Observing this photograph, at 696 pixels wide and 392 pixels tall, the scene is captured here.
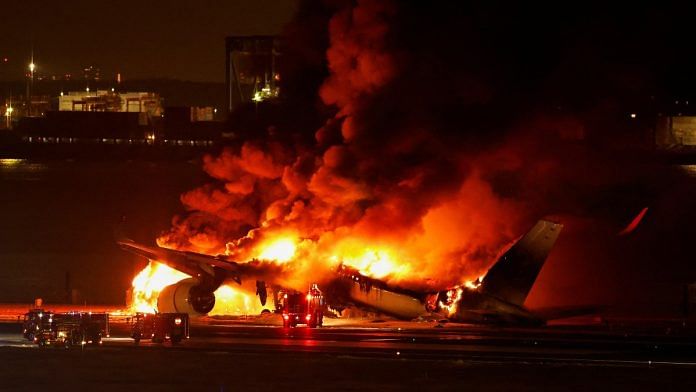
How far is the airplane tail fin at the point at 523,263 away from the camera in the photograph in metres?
52.3

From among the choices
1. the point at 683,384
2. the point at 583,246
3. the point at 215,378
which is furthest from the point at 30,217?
the point at 683,384

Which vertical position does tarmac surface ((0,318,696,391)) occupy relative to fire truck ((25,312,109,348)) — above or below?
below

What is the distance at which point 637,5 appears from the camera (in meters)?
60.7

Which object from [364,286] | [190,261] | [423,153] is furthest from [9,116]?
[364,286]

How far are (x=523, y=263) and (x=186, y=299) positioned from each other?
17538 millimetres

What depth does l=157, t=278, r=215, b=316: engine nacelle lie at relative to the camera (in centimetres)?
5903

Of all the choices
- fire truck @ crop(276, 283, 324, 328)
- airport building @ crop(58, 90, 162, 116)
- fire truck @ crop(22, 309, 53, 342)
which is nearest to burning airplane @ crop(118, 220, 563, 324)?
fire truck @ crop(276, 283, 324, 328)

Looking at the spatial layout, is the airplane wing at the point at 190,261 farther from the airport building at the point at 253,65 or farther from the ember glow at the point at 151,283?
the airport building at the point at 253,65

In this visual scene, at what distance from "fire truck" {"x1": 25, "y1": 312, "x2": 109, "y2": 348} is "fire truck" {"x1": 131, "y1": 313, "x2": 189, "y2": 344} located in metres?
1.57

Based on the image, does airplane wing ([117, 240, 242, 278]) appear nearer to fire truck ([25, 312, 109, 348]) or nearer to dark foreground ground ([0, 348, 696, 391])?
fire truck ([25, 312, 109, 348])

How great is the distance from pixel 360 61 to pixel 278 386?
29209 mm

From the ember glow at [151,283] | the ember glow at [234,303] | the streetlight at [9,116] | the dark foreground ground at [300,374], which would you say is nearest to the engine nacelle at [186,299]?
the ember glow at [234,303]

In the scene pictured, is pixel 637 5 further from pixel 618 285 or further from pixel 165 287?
pixel 165 287

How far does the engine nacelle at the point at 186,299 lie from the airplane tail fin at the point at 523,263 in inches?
596
